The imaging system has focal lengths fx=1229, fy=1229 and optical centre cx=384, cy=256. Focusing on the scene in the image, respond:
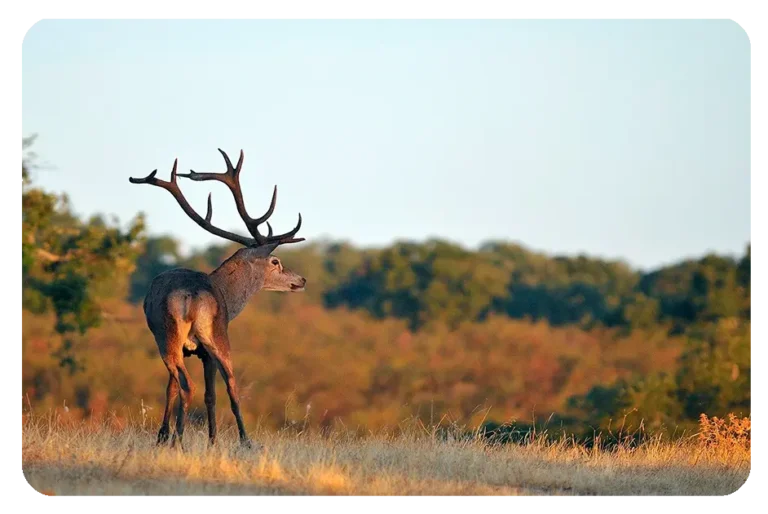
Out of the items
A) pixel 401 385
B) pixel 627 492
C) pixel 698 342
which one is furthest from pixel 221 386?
pixel 627 492

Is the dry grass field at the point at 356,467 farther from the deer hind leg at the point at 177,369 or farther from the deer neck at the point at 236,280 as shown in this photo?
the deer neck at the point at 236,280

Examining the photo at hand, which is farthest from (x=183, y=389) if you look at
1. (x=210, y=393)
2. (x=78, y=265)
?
(x=78, y=265)

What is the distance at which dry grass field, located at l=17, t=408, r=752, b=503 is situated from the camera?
11.1 meters

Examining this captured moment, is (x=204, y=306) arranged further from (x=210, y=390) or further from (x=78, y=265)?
(x=78, y=265)

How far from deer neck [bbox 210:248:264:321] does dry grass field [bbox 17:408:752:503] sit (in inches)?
61.1

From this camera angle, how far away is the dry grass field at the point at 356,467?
1112 centimetres

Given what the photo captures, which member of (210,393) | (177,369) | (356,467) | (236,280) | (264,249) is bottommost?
(356,467)

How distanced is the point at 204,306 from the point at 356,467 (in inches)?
102


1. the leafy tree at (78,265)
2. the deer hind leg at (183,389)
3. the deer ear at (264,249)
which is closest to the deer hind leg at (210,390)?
the deer hind leg at (183,389)

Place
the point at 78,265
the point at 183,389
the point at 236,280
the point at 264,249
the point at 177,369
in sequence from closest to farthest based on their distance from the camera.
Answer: the point at 177,369 < the point at 183,389 < the point at 236,280 < the point at 264,249 < the point at 78,265

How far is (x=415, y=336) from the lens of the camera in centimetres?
5925

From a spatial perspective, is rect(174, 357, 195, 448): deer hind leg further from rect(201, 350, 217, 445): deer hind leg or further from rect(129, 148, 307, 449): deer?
rect(201, 350, 217, 445): deer hind leg

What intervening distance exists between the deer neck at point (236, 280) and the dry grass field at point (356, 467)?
155cm

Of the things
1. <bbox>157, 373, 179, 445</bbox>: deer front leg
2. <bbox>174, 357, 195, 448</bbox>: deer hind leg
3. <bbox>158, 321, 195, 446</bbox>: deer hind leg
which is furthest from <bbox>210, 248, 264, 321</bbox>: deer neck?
<bbox>157, 373, 179, 445</bbox>: deer front leg
